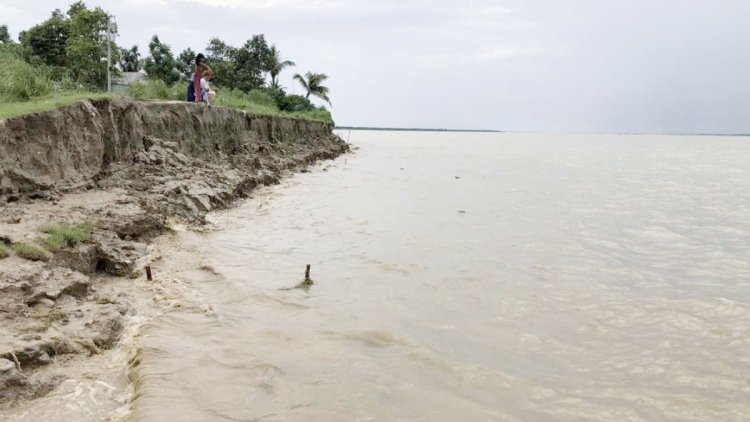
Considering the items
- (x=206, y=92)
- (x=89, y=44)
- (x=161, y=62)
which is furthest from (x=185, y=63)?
(x=206, y=92)

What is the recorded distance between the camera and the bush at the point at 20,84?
1034 centimetres

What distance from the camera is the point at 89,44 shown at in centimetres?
2086

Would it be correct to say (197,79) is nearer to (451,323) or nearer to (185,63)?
(451,323)

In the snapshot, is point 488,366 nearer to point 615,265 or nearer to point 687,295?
point 687,295

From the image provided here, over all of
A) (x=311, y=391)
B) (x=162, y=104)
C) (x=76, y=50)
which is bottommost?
(x=311, y=391)

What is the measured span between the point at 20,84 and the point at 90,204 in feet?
13.3

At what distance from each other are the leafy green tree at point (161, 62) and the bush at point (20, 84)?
34.4 m

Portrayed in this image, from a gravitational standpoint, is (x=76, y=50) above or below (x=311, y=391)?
above

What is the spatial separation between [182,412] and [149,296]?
2669mm

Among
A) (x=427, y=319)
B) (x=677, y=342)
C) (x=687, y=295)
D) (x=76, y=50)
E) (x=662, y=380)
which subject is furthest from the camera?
(x=76, y=50)

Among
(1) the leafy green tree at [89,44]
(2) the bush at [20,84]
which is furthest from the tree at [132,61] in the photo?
(2) the bush at [20,84]

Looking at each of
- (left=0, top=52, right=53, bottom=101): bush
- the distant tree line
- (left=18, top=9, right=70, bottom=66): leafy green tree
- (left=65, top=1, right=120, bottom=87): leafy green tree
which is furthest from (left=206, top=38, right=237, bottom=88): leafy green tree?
(left=0, top=52, right=53, bottom=101): bush

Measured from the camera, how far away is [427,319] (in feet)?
20.6

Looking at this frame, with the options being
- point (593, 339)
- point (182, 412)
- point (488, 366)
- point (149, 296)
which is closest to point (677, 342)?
point (593, 339)
